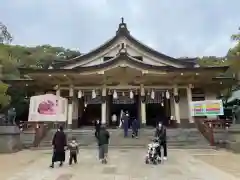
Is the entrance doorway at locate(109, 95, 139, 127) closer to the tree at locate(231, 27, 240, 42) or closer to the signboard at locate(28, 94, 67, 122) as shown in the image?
the signboard at locate(28, 94, 67, 122)

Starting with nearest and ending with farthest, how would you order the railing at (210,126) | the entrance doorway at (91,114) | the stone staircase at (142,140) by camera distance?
1. the stone staircase at (142,140)
2. the railing at (210,126)
3. the entrance doorway at (91,114)

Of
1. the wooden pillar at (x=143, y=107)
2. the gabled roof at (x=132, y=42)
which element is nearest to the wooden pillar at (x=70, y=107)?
Answer: the gabled roof at (x=132, y=42)

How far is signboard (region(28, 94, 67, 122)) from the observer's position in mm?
19141

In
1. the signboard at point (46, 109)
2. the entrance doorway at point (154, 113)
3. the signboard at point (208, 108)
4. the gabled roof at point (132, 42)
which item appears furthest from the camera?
the gabled roof at point (132, 42)

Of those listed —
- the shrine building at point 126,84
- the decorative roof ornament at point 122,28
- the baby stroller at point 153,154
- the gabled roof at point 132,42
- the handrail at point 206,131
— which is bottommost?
the baby stroller at point 153,154

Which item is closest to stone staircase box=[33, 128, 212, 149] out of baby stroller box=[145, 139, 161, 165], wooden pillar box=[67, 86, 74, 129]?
wooden pillar box=[67, 86, 74, 129]

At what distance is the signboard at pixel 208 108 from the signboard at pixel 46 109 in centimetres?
984

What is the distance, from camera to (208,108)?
19.0 m

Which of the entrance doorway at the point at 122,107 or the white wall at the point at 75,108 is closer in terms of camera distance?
the white wall at the point at 75,108

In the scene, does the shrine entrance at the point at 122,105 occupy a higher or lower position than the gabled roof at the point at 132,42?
lower

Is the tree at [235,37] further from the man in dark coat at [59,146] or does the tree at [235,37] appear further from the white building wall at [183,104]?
the man in dark coat at [59,146]

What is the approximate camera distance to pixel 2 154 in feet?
44.5

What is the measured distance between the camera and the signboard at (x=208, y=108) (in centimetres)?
1878

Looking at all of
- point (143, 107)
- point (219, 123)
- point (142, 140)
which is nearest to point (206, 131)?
point (219, 123)
